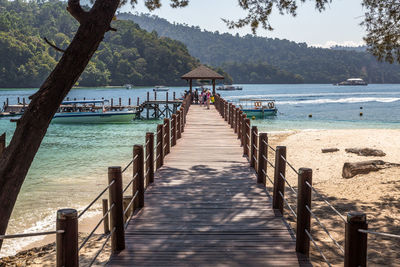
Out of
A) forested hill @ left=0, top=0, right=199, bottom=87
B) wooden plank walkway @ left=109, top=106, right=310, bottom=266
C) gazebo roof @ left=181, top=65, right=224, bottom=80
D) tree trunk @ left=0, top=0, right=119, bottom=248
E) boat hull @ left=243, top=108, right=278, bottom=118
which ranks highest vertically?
forested hill @ left=0, top=0, right=199, bottom=87

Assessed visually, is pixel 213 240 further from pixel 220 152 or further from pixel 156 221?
pixel 220 152

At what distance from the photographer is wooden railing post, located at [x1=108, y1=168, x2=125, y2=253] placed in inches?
211

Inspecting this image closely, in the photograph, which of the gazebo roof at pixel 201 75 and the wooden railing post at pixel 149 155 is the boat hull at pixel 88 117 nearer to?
the gazebo roof at pixel 201 75

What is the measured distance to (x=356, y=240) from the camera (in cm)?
379

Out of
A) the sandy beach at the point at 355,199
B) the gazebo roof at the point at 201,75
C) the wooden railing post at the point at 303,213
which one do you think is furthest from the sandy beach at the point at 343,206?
the gazebo roof at the point at 201,75

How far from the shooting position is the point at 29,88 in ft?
479

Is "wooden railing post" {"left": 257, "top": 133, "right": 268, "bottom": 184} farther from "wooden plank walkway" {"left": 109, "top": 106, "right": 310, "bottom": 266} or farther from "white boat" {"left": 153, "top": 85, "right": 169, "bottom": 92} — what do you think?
"white boat" {"left": 153, "top": 85, "right": 169, "bottom": 92}

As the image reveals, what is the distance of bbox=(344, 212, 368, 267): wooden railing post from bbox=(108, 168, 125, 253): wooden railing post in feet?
9.07

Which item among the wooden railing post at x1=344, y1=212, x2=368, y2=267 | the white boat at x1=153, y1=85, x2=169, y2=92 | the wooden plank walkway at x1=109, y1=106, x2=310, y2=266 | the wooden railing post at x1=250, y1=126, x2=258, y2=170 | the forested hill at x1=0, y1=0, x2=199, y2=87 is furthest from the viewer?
the white boat at x1=153, y1=85, x2=169, y2=92

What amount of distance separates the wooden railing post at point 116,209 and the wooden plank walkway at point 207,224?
0.15m

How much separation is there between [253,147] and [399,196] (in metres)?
3.90

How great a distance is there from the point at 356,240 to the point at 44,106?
4.52 meters

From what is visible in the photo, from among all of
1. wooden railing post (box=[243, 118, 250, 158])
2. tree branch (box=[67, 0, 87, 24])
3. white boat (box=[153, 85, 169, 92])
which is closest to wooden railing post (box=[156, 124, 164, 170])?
wooden railing post (box=[243, 118, 250, 158])

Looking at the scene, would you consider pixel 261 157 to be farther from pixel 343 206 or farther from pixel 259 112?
pixel 259 112
